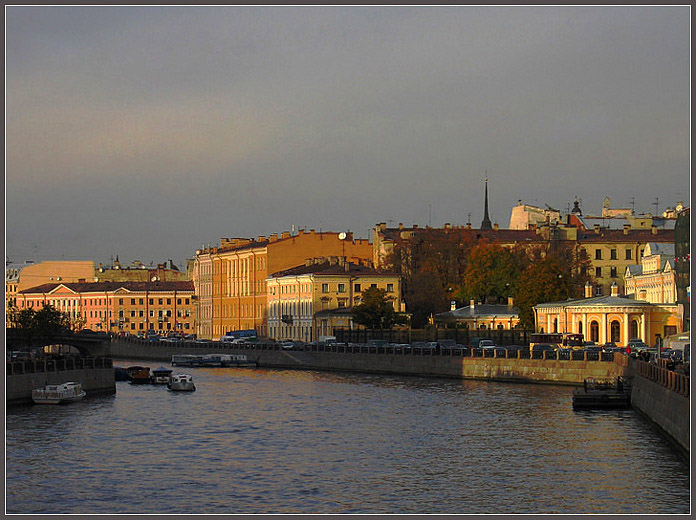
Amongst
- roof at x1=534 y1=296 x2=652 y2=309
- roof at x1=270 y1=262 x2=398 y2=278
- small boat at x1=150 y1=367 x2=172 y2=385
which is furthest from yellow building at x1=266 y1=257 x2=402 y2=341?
small boat at x1=150 y1=367 x2=172 y2=385

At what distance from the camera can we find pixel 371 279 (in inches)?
3452

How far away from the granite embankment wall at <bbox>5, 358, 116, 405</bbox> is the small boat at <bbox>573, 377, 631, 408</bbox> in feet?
59.5

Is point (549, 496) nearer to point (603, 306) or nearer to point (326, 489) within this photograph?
point (326, 489)

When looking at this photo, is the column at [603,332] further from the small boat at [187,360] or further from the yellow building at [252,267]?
the yellow building at [252,267]

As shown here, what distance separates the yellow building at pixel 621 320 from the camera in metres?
64.6

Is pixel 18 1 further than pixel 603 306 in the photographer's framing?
No

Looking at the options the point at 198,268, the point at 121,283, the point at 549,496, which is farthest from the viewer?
the point at 121,283

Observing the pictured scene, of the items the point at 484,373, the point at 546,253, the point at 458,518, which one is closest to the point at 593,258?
the point at 546,253

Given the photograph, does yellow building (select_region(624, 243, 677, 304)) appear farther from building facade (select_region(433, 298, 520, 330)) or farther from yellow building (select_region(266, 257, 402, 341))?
yellow building (select_region(266, 257, 402, 341))

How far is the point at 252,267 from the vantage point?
102 m

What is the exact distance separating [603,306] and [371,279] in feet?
81.2

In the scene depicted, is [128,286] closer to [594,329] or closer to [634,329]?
[594,329]

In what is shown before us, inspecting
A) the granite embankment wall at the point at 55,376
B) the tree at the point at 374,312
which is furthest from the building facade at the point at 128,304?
the granite embankment wall at the point at 55,376

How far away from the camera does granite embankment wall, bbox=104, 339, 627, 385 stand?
53000 mm
